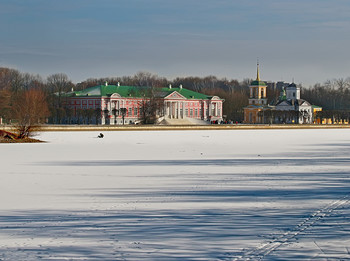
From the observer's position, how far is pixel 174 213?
32.7ft

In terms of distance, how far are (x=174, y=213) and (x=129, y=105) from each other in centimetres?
8613

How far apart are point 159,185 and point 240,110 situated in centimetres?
10621

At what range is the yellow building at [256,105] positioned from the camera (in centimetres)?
11025

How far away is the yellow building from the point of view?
110 m

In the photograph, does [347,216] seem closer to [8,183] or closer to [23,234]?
[23,234]

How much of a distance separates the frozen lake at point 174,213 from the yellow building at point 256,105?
93285 mm

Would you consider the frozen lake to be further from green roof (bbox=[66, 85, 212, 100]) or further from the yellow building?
the yellow building

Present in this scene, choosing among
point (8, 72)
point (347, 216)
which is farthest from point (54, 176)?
point (8, 72)

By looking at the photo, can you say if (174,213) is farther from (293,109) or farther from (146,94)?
(293,109)

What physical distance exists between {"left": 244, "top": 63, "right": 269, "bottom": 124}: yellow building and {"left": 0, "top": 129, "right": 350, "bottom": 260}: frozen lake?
9328 centimetres

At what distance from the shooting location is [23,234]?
8438mm

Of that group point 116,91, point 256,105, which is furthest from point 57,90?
point 256,105

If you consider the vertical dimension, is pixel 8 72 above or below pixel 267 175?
above

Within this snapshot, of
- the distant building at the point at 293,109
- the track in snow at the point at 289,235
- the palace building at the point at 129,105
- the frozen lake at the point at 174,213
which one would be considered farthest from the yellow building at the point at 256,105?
the track in snow at the point at 289,235
